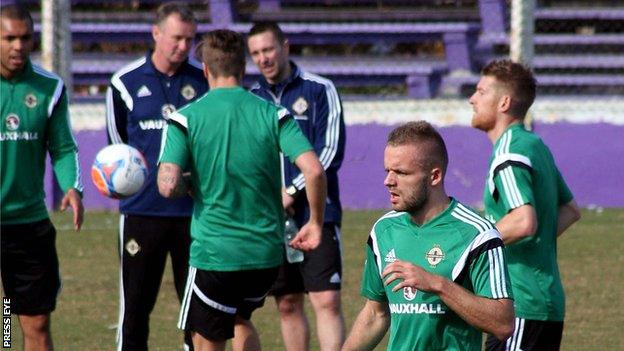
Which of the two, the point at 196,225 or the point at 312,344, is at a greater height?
the point at 196,225

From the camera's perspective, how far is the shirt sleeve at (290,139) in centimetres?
672

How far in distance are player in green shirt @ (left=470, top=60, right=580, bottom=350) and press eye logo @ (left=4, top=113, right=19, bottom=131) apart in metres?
2.85

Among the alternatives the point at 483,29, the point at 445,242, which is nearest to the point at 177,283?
the point at 445,242

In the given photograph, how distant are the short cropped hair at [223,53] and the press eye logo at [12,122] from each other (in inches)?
51.5

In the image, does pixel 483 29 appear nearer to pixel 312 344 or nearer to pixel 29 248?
pixel 312 344

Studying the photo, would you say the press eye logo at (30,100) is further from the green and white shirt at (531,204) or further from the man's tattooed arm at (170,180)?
the green and white shirt at (531,204)

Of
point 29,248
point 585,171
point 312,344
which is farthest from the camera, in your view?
point 585,171

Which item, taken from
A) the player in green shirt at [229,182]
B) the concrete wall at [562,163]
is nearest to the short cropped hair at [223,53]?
the player in green shirt at [229,182]

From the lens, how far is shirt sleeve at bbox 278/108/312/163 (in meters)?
6.72

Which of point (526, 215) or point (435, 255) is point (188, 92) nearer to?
point (526, 215)

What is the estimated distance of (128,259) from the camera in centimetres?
797

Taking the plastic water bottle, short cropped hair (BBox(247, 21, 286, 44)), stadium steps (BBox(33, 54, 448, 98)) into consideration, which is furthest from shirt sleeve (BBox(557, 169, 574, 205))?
stadium steps (BBox(33, 54, 448, 98))

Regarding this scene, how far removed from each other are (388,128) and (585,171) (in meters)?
2.30

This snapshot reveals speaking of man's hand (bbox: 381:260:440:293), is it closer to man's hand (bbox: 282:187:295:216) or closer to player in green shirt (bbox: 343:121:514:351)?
player in green shirt (bbox: 343:121:514:351)
